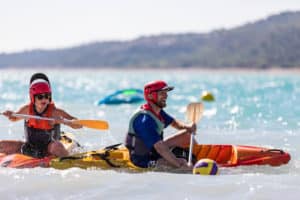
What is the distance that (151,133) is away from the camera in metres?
7.58

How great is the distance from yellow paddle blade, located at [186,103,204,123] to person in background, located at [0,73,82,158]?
1633 mm

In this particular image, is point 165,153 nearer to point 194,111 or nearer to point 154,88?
point 154,88

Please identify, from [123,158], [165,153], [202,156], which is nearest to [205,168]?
[165,153]

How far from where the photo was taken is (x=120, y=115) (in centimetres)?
1927

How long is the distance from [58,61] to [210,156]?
191 m

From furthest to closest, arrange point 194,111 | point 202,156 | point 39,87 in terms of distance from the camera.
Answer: point 194,111 < point 202,156 < point 39,87

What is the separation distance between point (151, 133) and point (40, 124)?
5.71 feet

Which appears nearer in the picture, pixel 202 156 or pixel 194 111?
pixel 202 156

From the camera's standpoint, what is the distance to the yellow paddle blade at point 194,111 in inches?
351

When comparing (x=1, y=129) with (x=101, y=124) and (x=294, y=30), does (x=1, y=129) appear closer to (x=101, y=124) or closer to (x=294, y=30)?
(x=101, y=124)

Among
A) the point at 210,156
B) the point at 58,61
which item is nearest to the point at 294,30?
Answer: the point at 58,61

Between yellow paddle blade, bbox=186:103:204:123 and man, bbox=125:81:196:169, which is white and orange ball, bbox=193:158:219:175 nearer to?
man, bbox=125:81:196:169

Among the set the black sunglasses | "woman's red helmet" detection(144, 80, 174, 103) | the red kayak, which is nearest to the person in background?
the black sunglasses

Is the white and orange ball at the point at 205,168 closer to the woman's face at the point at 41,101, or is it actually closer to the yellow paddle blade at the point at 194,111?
the yellow paddle blade at the point at 194,111
